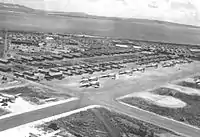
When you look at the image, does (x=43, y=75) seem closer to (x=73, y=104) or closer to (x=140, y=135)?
(x=73, y=104)

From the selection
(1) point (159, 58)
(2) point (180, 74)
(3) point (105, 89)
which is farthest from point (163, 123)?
(1) point (159, 58)

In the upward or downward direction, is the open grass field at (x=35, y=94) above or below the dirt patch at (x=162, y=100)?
above

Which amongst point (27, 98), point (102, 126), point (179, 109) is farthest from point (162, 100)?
point (27, 98)

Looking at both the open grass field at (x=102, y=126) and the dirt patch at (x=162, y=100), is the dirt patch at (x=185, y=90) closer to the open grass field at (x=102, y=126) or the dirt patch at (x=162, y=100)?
the dirt patch at (x=162, y=100)

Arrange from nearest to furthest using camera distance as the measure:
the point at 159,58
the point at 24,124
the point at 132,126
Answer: the point at 24,124 < the point at 132,126 < the point at 159,58

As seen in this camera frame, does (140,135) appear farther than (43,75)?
No

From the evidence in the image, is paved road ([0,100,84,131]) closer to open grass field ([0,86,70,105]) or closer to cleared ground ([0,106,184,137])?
cleared ground ([0,106,184,137])

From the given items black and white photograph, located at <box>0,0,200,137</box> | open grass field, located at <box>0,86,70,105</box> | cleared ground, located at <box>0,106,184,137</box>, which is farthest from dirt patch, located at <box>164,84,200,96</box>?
open grass field, located at <box>0,86,70,105</box>

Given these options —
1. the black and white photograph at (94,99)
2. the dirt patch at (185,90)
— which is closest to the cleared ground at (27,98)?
the black and white photograph at (94,99)
